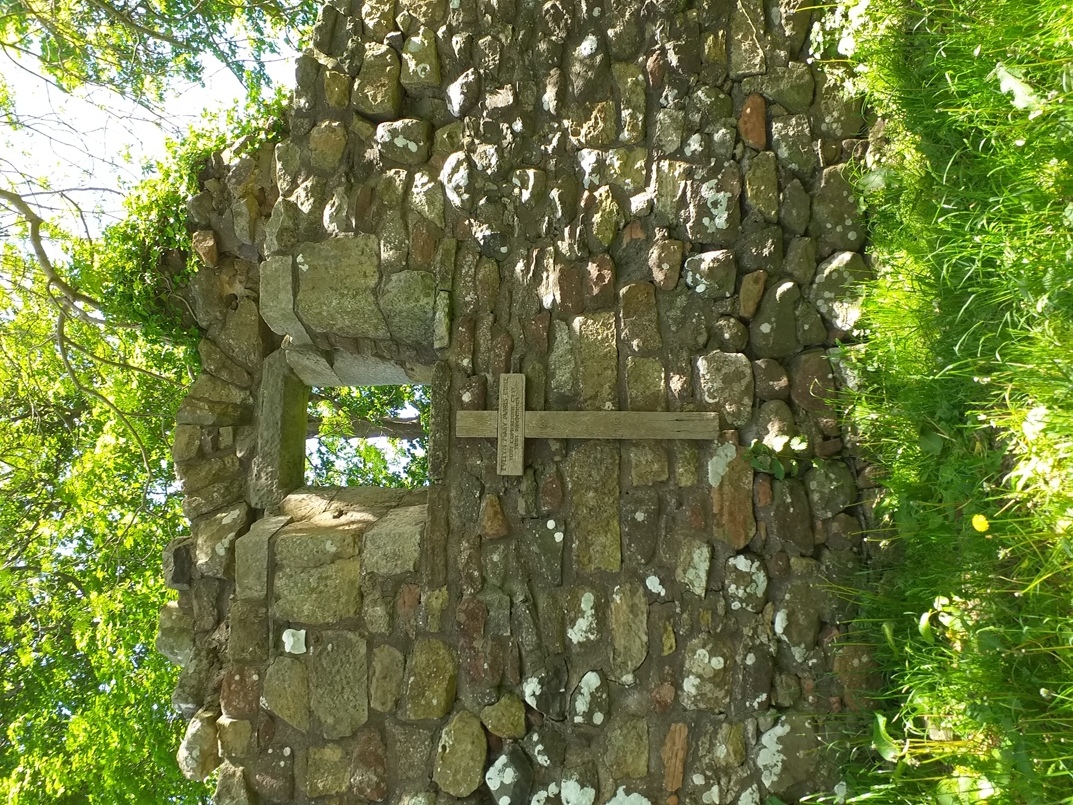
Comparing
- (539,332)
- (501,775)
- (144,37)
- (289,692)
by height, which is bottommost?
(501,775)

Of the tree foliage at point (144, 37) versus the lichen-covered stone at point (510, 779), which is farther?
the tree foliage at point (144, 37)

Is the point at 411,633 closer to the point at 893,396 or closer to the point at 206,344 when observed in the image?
the point at 206,344

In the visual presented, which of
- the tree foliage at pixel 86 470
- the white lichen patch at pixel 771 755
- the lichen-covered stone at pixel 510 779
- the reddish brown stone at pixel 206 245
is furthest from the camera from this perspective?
the tree foliage at pixel 86 470

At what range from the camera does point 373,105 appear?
11.3 ft

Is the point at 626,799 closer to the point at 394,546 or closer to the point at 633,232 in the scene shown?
the point at 394,546

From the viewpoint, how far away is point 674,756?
2.88 m

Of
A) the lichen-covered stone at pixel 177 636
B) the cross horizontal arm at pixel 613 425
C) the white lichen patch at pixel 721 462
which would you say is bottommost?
the lichen-covered stone at pixel 177 636

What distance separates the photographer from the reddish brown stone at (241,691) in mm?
3326

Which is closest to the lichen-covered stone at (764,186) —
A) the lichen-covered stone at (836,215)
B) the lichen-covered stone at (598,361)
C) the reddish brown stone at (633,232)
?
the lichen-covered stone at (836,215)

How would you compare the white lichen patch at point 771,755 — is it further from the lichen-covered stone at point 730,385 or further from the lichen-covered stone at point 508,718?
the lichen-covered stone at point 730,385

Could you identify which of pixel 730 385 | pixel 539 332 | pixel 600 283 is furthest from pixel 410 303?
pixel 730 385

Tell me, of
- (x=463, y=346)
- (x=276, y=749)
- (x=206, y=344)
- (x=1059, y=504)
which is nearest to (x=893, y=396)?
(x=1059, y=504)

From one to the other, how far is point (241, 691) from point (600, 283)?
89.0 inches

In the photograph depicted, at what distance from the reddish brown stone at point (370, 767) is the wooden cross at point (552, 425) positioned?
119 centimetres
